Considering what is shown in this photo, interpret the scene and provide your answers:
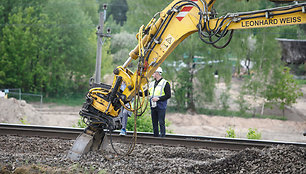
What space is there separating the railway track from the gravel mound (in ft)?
2.81

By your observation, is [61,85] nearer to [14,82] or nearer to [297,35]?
[14,82]

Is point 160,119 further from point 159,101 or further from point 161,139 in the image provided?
point 161,139

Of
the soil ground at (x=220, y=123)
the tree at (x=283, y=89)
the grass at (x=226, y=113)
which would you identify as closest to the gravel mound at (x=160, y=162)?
the soil ground at (x=220, y=123)

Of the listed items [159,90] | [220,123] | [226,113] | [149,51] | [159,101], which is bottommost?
[220,123]

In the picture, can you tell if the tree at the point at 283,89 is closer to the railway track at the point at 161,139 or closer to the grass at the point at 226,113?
Answer: the grass at the point at 226,113

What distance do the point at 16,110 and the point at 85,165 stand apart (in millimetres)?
9510

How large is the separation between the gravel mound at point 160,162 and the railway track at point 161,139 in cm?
86

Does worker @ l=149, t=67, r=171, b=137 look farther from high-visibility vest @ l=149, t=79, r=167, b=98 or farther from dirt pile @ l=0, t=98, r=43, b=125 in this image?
dirt pile @ l=0, t=98, r=43, b=125

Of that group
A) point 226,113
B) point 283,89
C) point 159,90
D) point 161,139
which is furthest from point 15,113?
point 283,89

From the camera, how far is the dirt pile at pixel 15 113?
12.7 m

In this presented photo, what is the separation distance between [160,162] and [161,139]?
1825mm

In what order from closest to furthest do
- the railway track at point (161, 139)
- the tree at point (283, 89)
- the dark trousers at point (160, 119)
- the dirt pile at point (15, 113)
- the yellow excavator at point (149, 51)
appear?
the yellow excavator at point (149, 51), the railway track at point (161, 139), the dark trousers at point (160, 119), the dirt pile at point (15, 113), the tree at point (283, 89)

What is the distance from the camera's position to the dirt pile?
1268 cm

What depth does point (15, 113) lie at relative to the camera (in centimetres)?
1355
